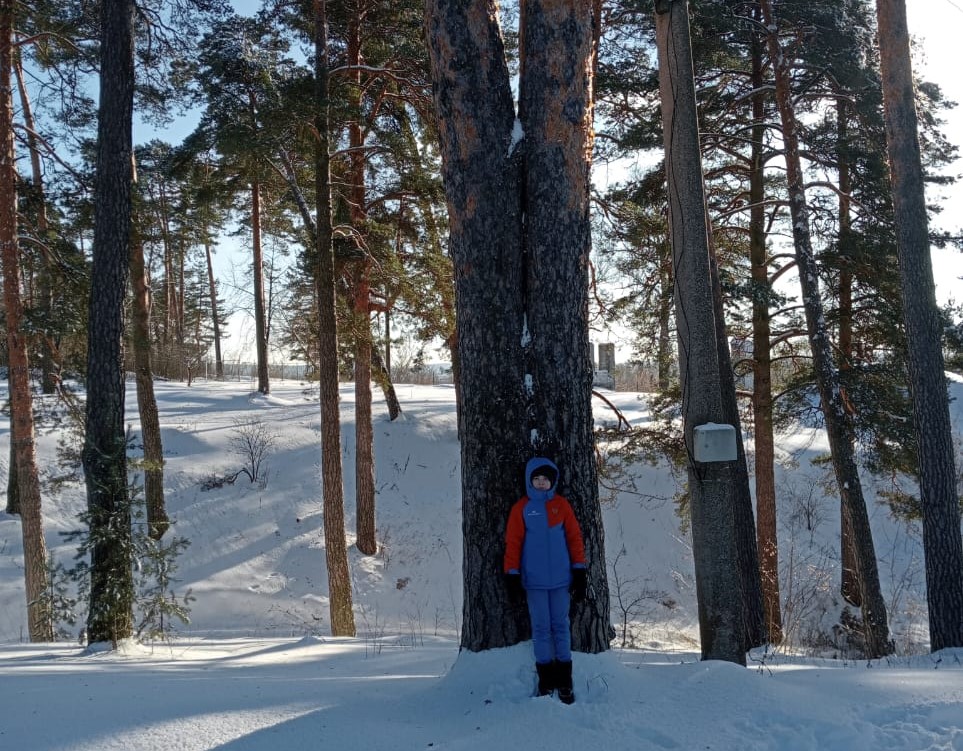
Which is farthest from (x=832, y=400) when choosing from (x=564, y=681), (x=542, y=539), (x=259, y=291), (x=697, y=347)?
(x=259, y=291)

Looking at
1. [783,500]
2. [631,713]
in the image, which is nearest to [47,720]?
[631,713]

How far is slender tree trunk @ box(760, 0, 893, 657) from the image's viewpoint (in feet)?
32.2

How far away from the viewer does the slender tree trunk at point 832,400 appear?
32.2 feet

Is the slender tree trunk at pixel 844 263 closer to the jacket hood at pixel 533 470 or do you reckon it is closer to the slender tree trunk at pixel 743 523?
the slender tree trunk at pixel 743 523

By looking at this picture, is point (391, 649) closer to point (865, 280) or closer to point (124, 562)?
point (124, 562)

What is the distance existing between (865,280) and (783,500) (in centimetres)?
919

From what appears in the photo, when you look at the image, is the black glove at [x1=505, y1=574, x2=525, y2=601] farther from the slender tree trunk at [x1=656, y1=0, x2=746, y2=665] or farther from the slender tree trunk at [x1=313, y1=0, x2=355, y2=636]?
the slender tree trunk at [x1=313, y1=0, x2=355, y2=636]

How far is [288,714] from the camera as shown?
3854 millimetres

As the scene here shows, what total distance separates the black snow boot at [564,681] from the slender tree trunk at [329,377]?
22.4ft

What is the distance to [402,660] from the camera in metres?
6.41

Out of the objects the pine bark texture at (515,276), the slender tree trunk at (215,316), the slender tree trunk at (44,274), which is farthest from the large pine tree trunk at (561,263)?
the slender tree trunk at (215,316)

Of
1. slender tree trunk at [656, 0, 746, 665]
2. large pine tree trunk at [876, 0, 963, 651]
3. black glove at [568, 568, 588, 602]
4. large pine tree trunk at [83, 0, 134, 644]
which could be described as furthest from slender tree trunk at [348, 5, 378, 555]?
black glove at [568, 568, 588, 602]

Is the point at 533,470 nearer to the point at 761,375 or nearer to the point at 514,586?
the point at 514,586

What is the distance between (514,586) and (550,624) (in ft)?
1.05
